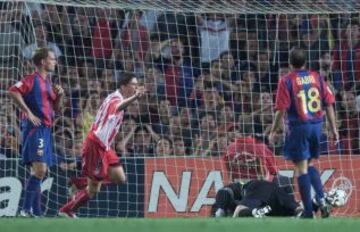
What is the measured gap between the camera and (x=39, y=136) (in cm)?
1266

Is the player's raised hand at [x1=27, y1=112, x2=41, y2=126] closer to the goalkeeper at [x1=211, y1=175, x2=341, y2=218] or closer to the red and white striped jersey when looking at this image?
the red and white striped jersey

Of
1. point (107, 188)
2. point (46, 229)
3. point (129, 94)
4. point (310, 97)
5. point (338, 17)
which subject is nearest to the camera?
point (46, 229)

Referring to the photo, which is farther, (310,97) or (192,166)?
(192,166)

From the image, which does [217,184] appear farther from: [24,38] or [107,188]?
[24,38]

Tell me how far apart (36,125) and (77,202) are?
153 cm

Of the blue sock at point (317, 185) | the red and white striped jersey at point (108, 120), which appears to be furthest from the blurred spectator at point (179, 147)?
the blue sock at point (317, 185)

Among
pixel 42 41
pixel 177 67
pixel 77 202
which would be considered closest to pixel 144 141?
pixel 177 67

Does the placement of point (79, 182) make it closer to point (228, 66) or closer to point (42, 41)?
point (42, 41)

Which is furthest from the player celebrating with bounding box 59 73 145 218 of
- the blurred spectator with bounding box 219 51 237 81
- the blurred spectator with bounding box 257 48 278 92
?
the blurred spectator with bounding box 257 48 278 92

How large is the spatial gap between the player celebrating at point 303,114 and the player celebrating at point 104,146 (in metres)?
2.36

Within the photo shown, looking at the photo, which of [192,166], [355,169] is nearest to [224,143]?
[192,166]

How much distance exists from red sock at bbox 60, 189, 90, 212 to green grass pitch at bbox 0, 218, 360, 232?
3.83 m

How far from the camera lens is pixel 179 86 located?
16297 mm

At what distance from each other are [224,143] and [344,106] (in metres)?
1.63
